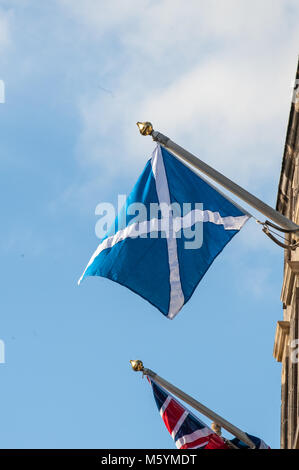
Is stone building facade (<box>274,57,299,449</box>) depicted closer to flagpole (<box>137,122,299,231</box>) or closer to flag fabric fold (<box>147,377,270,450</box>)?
flag fabric fold (<box>147,377,270,450</box>)

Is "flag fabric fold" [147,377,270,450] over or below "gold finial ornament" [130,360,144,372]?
below

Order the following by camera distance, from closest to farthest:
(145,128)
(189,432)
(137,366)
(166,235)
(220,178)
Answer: (220,178) < (166,235) < (145,128) < (189,432) < (137,366)

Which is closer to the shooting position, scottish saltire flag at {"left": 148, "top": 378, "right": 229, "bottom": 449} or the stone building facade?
scottish saltire flag at {"left": 148, "top": 378, "right": 229, "bottom": 449}

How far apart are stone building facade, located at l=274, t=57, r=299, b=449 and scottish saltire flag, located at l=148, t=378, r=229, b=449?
1735 mm

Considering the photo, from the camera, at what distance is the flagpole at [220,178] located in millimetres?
18344

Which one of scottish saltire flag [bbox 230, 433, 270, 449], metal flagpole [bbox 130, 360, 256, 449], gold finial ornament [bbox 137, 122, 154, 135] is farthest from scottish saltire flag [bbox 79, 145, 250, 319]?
scottish saltire flag [bbox 230, 433, 270, 449]

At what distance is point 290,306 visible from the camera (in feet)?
92.6

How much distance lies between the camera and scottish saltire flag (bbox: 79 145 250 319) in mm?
19062

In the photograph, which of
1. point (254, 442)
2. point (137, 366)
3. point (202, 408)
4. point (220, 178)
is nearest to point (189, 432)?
point (202, 408)

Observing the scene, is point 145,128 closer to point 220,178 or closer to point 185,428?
point 220,178

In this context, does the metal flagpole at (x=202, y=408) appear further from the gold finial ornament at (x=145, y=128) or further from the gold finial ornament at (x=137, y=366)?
the gold finial ornament at (x=145, y=128)

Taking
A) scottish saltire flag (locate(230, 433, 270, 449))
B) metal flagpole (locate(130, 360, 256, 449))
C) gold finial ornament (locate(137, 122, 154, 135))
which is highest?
gold finial ornament (locate(137, 122, 154, 135))

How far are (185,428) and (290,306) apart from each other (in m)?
5.23
